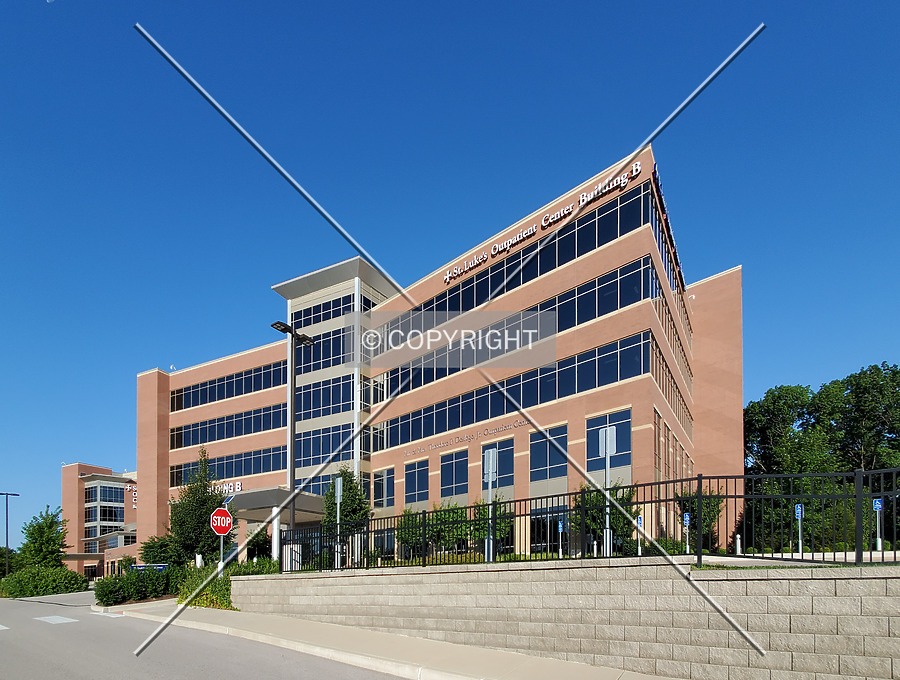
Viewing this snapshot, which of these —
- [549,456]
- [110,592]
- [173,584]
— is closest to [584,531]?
[110,592]

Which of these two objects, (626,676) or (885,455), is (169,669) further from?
(885,455)

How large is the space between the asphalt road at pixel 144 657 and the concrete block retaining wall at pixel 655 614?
248 centimetres

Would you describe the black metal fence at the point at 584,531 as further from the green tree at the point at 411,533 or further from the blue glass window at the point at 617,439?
the blue glass window at the point at 617,439

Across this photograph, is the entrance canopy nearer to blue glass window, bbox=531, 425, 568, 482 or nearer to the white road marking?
blue glass window, bbox=531, 425, 568, 482

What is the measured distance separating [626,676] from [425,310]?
3496 cm

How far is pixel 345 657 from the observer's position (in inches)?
517

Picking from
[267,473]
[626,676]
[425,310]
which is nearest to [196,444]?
[267,473]

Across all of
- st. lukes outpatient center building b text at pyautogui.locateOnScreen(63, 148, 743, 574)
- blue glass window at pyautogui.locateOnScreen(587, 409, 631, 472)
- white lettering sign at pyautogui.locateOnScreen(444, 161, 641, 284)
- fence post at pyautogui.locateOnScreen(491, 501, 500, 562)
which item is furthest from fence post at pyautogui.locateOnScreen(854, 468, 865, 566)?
white lettering sign at pyautogui.locateOnScreen(444, 161, 641, 284)

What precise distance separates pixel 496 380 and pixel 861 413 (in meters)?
39.6

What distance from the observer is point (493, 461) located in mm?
20109

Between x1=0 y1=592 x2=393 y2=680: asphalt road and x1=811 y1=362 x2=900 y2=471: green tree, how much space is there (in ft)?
184

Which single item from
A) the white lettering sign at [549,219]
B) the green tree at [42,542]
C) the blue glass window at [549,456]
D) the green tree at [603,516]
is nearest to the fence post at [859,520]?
the green tree at [603,516]

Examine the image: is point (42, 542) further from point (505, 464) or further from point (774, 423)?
point (774, 423)

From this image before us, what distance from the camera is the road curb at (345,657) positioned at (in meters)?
11.5
